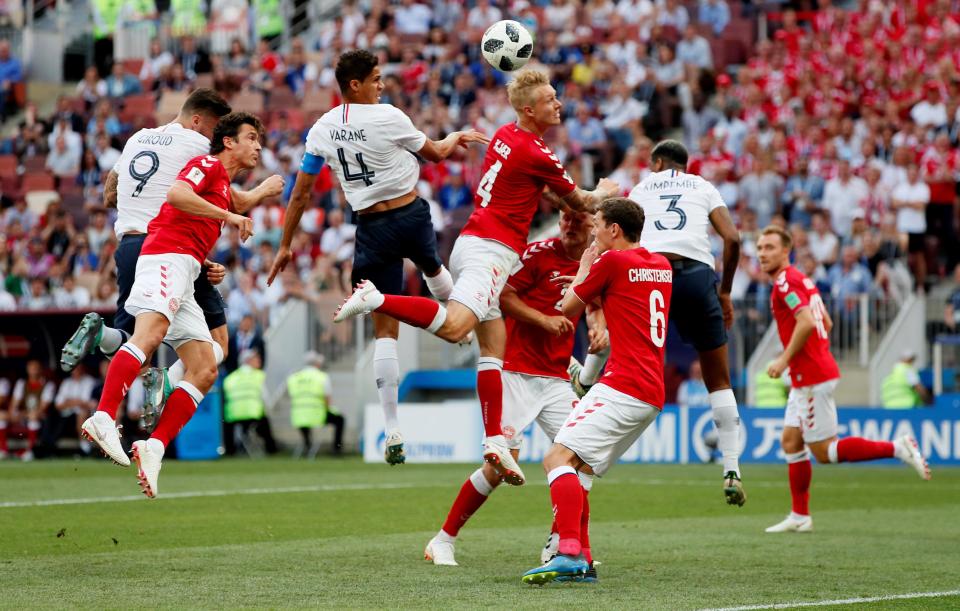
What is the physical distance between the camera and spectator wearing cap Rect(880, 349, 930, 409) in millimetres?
21828

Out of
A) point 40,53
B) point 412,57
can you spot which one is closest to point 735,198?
point 412,57

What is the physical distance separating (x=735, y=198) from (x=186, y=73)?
1432 centimetres

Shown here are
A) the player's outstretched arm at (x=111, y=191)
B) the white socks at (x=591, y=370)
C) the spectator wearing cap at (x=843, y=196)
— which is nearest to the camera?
the white socks at (x=591, y=370)

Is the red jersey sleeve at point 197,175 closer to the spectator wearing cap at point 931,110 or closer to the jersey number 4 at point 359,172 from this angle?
the jersey number 4 at point 359,172

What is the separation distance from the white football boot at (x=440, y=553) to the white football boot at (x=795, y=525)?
339 cm

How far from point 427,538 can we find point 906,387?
12154mm

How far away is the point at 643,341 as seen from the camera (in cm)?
887

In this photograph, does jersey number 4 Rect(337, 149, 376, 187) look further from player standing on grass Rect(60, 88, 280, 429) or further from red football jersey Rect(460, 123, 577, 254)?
red football jersey Rect(460, 123, 577, 254)

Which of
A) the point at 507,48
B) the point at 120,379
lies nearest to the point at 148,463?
the point at 120,379

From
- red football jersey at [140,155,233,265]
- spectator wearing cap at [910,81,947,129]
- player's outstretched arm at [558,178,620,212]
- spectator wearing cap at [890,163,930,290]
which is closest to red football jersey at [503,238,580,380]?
player's outstretched arm at [558,178,620,212]

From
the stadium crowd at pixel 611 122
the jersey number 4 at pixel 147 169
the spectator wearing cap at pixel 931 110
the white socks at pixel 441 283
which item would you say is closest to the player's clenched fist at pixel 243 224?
the jersey number 4 at pixel 147 169

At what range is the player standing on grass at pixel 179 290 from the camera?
32.9ft

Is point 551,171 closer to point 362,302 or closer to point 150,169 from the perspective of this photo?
point 362,302

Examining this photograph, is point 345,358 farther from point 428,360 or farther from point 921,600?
Result: point 921,600
